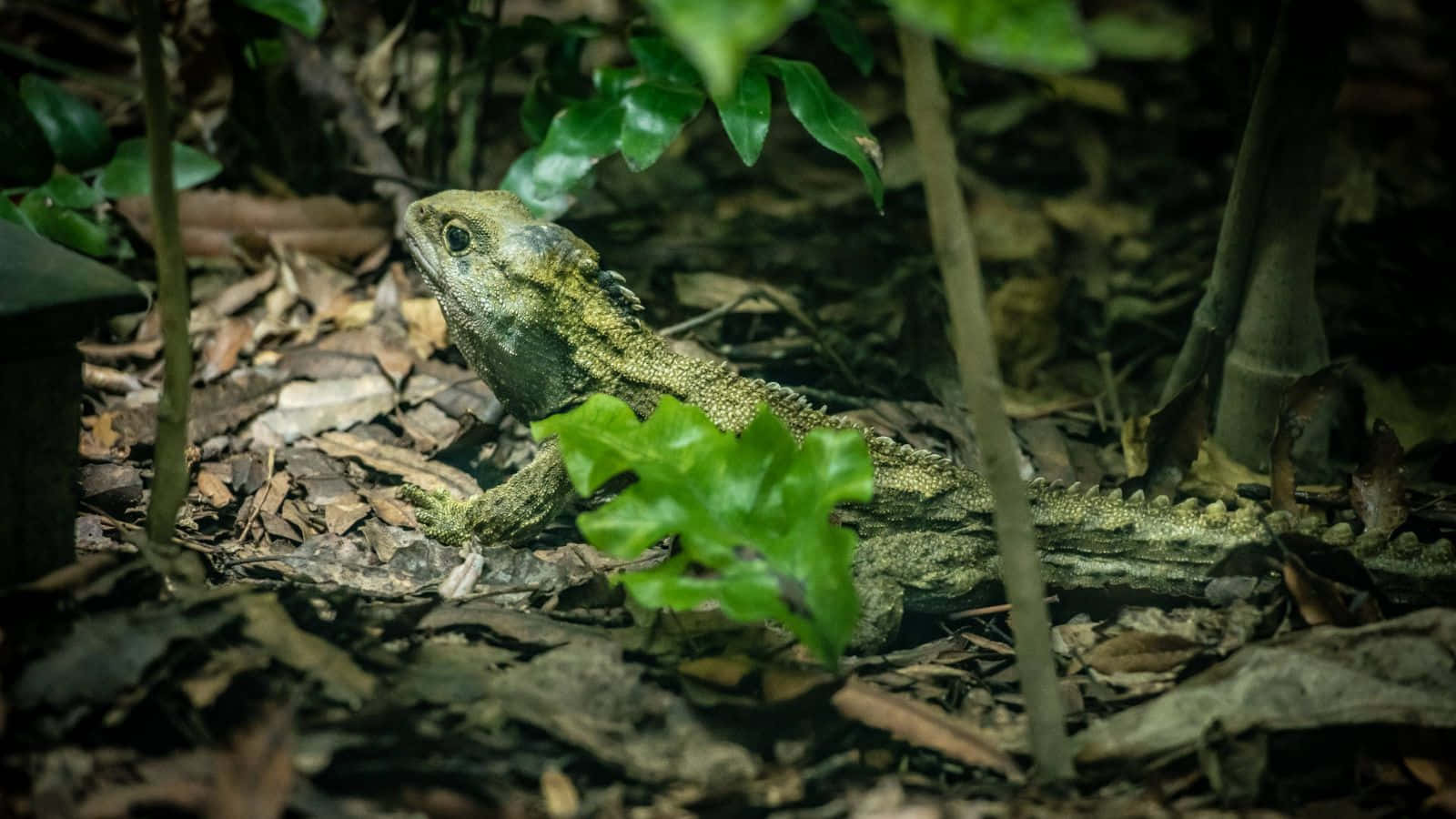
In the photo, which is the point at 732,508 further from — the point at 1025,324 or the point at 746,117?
the point at 1025,324

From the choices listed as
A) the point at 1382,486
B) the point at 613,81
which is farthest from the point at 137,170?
the point at 1382,486

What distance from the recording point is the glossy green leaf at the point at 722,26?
1.92m

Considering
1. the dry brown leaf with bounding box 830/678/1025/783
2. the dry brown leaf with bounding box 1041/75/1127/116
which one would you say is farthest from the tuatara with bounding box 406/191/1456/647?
the dry brown leaf with bounding box 1041/75/1127/116

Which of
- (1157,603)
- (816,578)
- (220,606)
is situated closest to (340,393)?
(220,606)

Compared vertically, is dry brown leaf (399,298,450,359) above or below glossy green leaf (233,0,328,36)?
below

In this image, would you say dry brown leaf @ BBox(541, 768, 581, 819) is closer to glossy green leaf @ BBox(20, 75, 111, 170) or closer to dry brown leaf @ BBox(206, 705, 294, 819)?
dry brown leaf @ BBox(206, 705, 294, 819)

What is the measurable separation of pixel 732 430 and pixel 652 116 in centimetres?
136

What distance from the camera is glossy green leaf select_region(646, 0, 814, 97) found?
1.92m

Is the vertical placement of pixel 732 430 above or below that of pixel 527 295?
below

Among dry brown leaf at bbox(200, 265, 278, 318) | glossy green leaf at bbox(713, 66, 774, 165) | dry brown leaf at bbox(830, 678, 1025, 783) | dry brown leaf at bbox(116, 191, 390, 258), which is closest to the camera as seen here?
dry brown leaf at bbox(830, 678, 1025, 783)

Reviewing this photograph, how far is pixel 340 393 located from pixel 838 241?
10.5 feet

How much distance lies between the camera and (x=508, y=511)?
4.63 m

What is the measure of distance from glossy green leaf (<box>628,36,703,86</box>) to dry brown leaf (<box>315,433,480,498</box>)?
6.59 ft

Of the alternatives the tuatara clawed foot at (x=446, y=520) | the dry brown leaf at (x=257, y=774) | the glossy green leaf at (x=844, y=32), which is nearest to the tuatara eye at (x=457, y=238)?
the tuatara clawed foot at (x=446, y=520)
